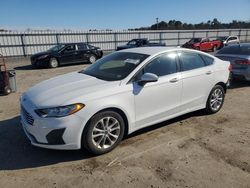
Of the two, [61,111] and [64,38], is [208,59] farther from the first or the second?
[64,38]

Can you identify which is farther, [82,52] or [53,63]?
[82,52]

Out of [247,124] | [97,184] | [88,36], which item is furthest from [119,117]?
[88,36]

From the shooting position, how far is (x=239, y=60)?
774cm

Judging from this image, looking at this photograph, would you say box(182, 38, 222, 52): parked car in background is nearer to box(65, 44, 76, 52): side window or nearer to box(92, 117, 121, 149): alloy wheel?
box(65, 44, 76, 52): side window

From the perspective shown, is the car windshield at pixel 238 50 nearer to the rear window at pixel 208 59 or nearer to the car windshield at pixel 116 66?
the rear window at pixel 208 59

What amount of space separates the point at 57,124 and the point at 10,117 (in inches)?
109

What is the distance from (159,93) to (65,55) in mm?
12028

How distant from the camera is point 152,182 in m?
2.95

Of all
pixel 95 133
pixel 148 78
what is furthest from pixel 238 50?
pixel 95 133

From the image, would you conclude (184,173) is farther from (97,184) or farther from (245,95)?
(245,95)

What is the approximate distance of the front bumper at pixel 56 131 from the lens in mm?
3193

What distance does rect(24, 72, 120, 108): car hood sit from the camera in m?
3.35

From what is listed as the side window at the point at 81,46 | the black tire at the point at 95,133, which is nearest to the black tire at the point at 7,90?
the black tire at the point at 95,133

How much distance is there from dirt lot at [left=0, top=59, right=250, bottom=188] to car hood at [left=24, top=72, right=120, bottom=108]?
88 cm
